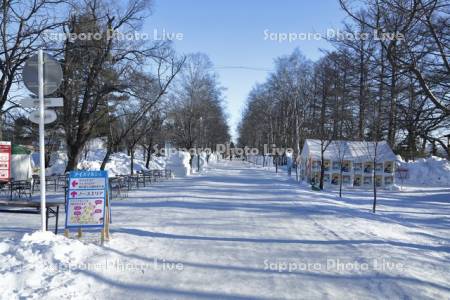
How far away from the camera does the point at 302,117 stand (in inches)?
1661

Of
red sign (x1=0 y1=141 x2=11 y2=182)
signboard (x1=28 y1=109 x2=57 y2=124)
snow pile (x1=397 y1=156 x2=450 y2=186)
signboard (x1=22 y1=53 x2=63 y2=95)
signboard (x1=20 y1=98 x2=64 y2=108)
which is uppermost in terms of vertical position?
signboard (x1=22 y1=53 x2=63 y2=95)

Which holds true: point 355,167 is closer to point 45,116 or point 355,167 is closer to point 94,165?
point 94,165

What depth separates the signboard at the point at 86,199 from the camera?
7672 mm

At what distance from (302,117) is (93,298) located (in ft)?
128

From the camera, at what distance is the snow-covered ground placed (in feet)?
16.7

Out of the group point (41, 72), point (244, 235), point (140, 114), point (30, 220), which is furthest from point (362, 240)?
point (140, 114)

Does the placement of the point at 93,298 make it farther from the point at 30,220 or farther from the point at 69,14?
the point at 69,14

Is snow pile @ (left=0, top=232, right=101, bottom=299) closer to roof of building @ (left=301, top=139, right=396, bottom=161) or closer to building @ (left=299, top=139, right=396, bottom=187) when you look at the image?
building @ (left=299, top=139, right=396, bottom=187)

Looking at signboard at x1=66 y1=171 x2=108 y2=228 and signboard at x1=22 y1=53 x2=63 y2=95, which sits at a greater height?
signboard at x1=22 y1=53 x2=63 y2=95

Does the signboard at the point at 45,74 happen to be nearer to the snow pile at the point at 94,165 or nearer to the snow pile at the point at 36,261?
the snow pile at the point at 36,261

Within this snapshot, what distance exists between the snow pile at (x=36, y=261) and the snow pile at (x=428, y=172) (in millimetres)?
35924

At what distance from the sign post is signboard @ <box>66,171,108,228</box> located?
689mm

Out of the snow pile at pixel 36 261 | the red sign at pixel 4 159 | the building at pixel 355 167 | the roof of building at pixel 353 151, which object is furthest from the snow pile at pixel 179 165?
the snow pile at pixel 36 261

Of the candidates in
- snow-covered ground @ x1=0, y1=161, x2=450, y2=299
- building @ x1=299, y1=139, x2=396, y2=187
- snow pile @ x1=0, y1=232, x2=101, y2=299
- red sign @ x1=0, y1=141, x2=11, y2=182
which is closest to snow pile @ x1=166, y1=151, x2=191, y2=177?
building @ x1=299, y1=139, x2=396, y2=187
